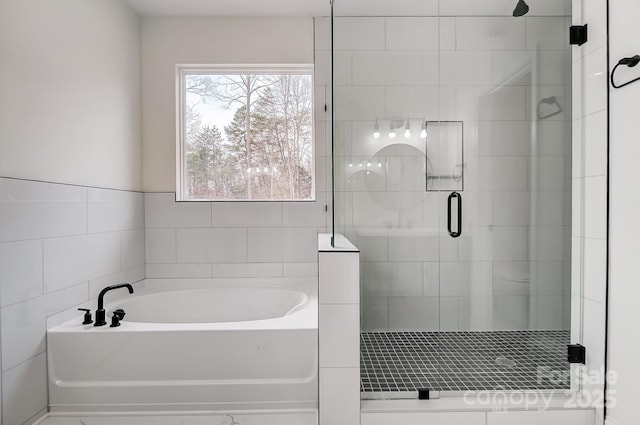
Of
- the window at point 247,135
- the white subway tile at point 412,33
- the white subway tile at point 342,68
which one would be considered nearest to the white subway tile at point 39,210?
the window at point 247,135

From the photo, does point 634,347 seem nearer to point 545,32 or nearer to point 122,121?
point 545,32

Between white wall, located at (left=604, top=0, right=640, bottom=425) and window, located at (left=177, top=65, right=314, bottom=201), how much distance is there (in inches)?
74.4

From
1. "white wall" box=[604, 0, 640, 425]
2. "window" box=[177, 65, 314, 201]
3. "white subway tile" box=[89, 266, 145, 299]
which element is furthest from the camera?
"window" box=[177, 65, 314, 201]

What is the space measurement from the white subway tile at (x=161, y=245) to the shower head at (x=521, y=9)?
8.45ft

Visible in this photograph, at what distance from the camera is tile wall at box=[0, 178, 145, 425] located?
159cm

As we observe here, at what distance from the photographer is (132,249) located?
8.67 feet

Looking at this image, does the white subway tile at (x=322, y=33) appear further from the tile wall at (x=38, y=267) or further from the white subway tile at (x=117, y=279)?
the white subway tile at (x=117, y=279)

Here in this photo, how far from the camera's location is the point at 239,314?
8.77 ft

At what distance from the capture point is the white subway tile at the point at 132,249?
2.53m

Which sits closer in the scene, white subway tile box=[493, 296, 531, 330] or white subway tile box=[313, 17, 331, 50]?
white subway tile box=[493, 296, 531, 330]

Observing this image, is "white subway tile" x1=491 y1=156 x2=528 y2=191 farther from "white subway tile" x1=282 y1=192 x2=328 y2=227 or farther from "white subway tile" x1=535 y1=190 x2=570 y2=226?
"white subway tile" x1=282 y1=192 x2=328 y2=227

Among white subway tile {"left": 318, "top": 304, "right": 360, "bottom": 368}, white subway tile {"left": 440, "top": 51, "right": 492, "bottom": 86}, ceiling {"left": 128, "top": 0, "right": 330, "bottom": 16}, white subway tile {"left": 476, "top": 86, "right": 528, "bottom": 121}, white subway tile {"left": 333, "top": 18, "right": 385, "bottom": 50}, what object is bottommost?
white subway tile {"left": 318, "top": 304, "right": 360, "bottom": 368}

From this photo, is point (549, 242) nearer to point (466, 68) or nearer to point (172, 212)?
point (466, 68)

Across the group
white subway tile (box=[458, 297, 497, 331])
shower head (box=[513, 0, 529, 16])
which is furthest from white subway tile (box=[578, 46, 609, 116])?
white subway tile (box=[458, 297, 497, 331])
